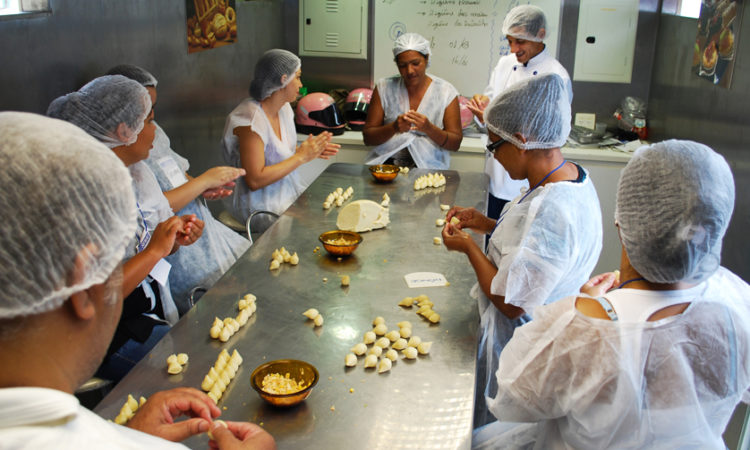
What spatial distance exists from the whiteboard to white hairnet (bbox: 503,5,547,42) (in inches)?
46.2

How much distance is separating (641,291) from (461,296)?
898mm

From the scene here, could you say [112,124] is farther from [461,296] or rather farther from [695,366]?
[695,366]

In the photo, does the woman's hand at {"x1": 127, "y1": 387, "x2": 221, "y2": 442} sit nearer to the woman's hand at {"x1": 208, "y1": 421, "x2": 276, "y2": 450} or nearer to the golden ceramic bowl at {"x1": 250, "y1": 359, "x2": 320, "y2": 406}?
the woman's hand at {"x1": 208, "y1": 421, "x2": 276, "y2": 450}

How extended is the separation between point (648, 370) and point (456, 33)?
4.40 meters

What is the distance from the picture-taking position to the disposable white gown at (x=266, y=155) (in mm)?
3396

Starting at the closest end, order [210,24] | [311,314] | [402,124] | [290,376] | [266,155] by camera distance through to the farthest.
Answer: [290,376] → [311,314] → [266,155] → [402,124] → [210,24]

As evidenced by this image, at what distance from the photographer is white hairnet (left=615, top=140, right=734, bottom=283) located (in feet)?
4.16

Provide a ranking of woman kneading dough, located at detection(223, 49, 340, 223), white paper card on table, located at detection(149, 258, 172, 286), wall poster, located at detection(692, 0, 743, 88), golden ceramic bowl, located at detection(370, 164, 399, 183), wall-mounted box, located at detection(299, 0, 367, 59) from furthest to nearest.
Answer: wall-mounted box, located at detection(299, 0, 367, 59)
golden ceramic bowl, located at detection(370, 164, 399, 183)
woman kneading dough, located at detection(223, 49, 340, 223)
wall poster, located at detection(692, 0, 743, 88)
white paper card on table, located at detection(149, 258, 172, 286)

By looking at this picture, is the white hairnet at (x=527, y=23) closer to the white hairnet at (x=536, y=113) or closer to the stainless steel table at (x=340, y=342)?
the stainless steel table at (x=340, y=342)

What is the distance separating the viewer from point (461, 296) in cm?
219

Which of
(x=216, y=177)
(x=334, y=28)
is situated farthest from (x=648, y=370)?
(x=334, y=28)

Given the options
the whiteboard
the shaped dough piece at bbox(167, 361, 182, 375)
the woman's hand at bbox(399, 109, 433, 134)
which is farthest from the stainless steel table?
the whiteboard

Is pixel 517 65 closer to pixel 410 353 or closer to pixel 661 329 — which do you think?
pixel 410 353

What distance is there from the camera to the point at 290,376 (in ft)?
5.33
